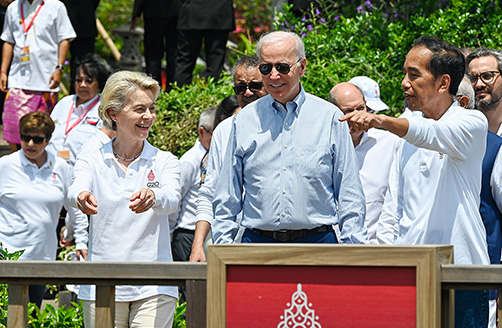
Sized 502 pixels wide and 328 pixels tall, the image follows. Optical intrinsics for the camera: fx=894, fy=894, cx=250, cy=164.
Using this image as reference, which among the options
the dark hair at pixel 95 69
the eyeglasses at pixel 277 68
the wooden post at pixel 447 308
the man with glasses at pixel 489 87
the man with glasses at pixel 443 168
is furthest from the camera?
the dark hair at pixel 95 69

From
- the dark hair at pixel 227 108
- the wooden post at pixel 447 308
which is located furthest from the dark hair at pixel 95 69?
the wooden post at pixel 447 308

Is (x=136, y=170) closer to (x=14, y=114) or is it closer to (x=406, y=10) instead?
(x=14, y=114)

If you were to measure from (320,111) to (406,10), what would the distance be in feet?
16.1

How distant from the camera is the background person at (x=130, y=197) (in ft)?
15.1

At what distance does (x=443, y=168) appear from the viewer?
4.16 metres

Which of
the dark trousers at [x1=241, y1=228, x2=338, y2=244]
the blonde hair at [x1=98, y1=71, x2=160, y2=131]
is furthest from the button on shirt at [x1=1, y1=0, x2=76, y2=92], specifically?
the dark trousers at [x1=241, y1=228, x2=338, y2=244]

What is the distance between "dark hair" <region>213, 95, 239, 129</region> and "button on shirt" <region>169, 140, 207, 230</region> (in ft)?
0.95

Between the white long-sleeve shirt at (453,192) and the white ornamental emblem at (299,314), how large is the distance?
3.42 feet

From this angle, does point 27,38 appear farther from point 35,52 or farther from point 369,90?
point 369,90

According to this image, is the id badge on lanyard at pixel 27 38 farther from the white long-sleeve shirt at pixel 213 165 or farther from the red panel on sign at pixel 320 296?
the red panel on sign at pixel 320 296

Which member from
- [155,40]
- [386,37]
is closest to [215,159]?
[386,37]

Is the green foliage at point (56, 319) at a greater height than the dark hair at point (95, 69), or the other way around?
the dark hair at point (95, 69)

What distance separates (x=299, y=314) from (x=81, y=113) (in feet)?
15.8

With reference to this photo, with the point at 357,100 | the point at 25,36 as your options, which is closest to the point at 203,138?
the point at 357,100
